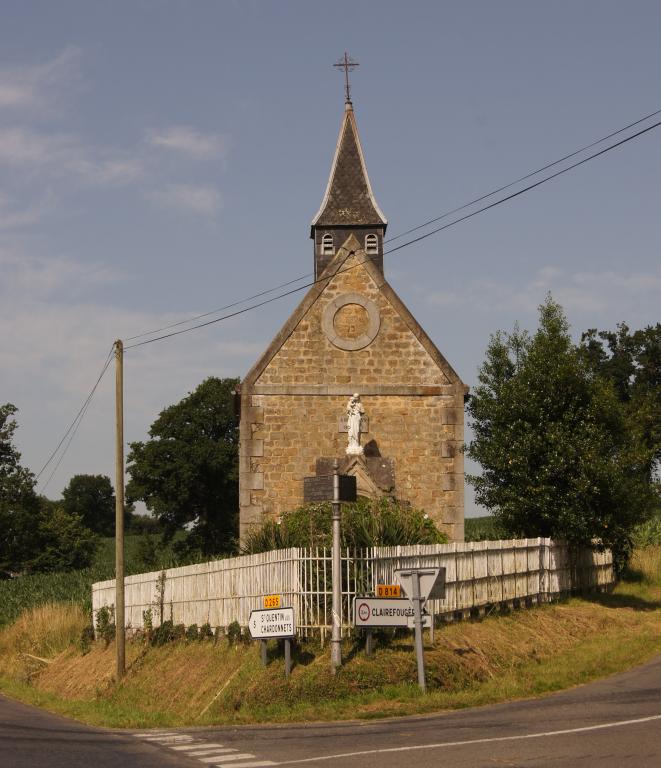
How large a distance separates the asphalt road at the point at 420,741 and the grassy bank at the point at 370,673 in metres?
1.01

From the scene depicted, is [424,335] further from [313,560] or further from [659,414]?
[659,414]

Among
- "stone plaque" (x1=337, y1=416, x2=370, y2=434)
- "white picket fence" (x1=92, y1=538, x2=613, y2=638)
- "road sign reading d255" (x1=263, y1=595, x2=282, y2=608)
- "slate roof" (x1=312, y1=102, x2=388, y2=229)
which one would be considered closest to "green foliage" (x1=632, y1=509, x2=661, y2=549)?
"white picket fence" (x1=92, y1=538, x2=613, y2=638)

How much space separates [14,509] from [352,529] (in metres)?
54.2

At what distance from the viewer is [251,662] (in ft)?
59.5

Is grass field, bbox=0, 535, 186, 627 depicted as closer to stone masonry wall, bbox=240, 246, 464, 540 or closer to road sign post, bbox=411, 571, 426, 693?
stone masonry wall, bbox=240, 246, 464, 540

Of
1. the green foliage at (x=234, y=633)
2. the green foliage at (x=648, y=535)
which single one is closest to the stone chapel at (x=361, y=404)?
the green foliage at (x=234, y=633)

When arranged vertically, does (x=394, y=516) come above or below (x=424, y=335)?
below

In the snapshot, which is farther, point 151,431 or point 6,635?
point 151,431

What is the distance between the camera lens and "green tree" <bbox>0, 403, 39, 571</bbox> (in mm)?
68938

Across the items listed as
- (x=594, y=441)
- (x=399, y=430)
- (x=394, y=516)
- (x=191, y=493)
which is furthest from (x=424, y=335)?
(x=191, y=493)

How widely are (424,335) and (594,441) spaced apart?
18.7 feet

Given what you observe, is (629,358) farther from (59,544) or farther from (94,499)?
(94,499)

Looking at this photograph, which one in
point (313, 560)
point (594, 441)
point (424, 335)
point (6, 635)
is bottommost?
point (6, 635)

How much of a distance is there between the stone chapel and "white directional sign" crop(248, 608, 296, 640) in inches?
366
